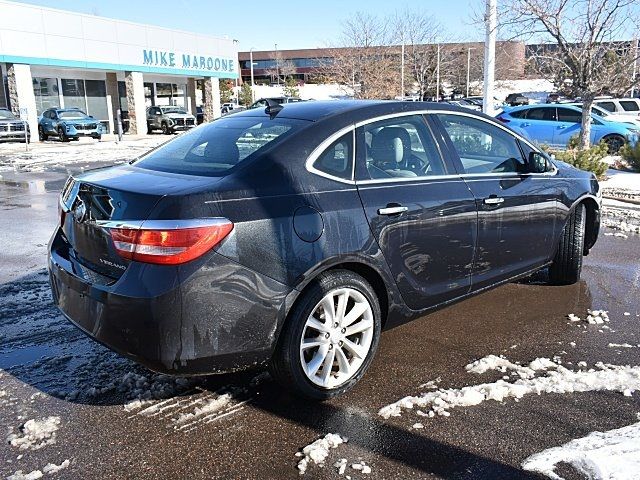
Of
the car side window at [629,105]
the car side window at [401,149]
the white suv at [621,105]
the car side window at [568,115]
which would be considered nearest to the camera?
the car side window at [401,149]

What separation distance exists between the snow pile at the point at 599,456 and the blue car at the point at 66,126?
28109 mm

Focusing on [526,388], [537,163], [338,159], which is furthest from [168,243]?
[537,163]

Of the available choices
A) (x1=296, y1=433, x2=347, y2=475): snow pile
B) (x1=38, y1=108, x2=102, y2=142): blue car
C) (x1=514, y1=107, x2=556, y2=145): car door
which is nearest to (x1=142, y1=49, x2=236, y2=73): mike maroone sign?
(x1=38, y1=108, x2=102, y2=142): blue car

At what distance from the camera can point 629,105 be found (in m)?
22.9

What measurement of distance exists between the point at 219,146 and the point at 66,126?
86.7 ft

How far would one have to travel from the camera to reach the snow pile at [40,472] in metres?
2.74

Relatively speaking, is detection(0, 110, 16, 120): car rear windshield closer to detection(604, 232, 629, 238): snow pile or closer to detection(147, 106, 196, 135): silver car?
detection(147, 106, 196, 135): silver car

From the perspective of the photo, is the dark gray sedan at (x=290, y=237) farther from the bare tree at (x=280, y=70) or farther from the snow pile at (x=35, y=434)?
the bare tree at (x=280, y=70)

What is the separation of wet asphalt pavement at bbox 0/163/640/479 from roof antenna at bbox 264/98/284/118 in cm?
171

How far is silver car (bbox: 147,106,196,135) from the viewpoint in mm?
33281

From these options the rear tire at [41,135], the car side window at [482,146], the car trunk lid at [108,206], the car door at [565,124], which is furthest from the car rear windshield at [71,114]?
the car side window at [482,146]

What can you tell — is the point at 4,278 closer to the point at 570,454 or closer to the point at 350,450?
the point at 350,450

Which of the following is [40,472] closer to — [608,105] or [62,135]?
[608,105]

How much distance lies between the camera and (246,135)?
3697 millimetres
